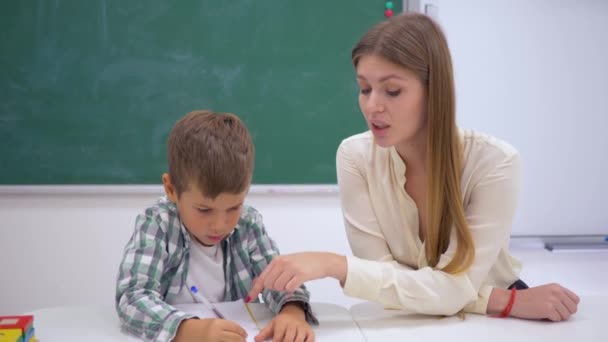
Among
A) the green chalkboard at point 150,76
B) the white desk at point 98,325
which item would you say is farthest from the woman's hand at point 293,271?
the green chalkboard at point 150,76

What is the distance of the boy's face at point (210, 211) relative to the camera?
52.4 inches

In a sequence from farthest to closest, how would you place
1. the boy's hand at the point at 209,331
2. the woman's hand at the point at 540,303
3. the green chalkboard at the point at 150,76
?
the green chalkboard at the point at 150,76
the woman's hand at the point at 540,303
the boy's hand at the point at 209,331

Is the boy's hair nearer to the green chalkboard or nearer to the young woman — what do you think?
the young woman

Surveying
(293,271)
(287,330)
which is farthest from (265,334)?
(293,271)

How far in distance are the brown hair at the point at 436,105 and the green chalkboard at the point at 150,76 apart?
1.34m

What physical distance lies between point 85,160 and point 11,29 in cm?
69

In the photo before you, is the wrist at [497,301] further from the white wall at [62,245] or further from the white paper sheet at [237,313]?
the white wall at [62,245]

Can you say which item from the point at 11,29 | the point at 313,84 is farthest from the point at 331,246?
the point at 11,29

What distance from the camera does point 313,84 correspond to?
2840mm

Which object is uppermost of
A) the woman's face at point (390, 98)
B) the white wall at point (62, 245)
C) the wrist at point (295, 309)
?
the woman's face at point (390, 98)

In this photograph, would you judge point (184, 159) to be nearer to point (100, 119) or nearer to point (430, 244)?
point (430, 244)

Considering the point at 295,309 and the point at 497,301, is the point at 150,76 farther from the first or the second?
the point at 497,301

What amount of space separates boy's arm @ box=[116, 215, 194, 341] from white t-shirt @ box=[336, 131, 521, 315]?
0.44 m

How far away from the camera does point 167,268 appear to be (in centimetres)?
142
